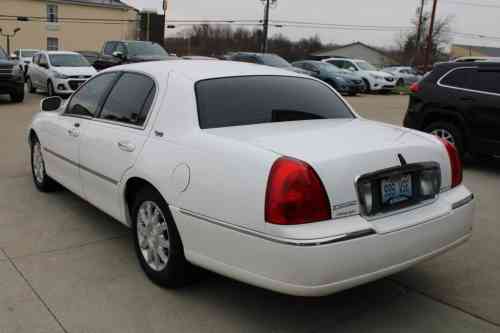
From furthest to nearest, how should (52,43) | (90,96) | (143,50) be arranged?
(52,43) → (143,50) → (90,96)

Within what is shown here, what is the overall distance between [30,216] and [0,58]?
12.2 m

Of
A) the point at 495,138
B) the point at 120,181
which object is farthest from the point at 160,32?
the point at 120,181

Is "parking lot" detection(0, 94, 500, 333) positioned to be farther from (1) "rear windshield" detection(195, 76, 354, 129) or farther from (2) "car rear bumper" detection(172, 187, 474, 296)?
(1) "rear windshield" detection(195, 76, 354, 129)

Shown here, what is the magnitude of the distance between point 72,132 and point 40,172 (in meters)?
1.39


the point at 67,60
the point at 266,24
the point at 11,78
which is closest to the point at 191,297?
the point at 11,78

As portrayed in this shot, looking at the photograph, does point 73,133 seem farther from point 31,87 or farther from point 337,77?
point 337,77

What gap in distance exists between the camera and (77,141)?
4.65 m

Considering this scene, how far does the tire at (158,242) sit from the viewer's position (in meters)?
3.46

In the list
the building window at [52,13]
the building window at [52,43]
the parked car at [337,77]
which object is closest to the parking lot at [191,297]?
the parked car at [337,77]

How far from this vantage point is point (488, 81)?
25.3 ft

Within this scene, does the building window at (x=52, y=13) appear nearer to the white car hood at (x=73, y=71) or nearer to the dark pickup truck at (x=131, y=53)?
the dark pickup truck at (x=131, y=53)

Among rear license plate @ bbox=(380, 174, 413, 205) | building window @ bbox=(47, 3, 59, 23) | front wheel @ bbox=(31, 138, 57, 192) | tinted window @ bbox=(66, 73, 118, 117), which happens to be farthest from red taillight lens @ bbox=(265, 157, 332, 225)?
building window @ bbox=(47, 3, 59, 23)

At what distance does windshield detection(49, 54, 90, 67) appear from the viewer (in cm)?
1748

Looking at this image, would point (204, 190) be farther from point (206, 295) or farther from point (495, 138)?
point (495, 138)
